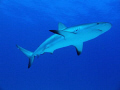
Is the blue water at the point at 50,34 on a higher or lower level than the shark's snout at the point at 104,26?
higher

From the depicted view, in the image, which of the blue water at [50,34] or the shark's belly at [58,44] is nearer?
the shark's belly at [58,44]

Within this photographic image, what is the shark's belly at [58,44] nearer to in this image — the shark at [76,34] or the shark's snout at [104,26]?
the shark at [76,34]

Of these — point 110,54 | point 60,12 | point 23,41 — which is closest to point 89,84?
point 110,54

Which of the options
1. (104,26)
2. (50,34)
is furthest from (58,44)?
(50,34)

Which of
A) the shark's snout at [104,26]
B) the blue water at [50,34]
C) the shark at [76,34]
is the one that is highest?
the blue water at [50,34]

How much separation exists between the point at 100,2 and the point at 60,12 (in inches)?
240

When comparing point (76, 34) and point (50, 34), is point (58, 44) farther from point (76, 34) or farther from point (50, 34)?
point (50, 34)

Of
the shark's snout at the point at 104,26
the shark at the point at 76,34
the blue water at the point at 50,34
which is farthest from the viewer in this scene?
the blue water at the point at 50,34

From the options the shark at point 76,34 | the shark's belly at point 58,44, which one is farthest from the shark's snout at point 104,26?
the shark's belly at point 58,44

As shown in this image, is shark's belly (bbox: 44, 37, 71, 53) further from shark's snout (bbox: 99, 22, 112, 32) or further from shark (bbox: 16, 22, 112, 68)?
shark's snout (bbox: 99, 22, 112, 32)

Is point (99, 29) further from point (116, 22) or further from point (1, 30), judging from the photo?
point (1, 30)

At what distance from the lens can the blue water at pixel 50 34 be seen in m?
17.1

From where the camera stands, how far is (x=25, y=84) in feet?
119

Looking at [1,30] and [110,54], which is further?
[110,54]
